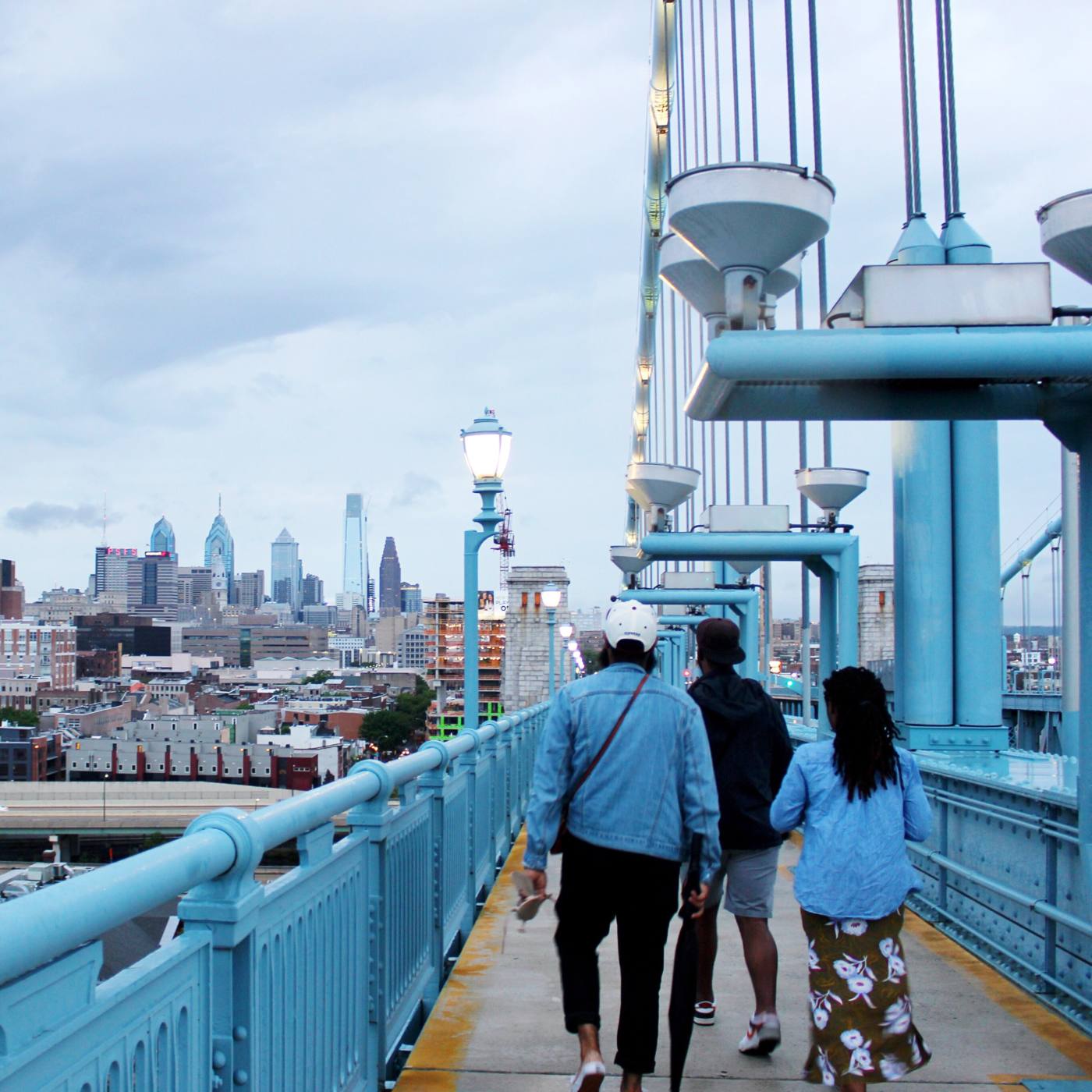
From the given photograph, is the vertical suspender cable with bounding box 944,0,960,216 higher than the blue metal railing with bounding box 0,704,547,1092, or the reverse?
the vertical suspender cable with bounding box 944,0,960,216

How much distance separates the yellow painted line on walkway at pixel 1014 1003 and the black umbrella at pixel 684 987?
123 centimetres

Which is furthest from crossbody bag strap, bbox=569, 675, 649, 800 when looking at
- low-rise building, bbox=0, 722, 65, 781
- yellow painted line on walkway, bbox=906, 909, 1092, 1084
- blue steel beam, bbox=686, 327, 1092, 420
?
low-rise building, bbox=0, 722, 65, 781

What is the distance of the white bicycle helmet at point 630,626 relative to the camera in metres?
4.24

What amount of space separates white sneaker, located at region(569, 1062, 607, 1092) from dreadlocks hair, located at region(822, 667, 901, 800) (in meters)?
1.18

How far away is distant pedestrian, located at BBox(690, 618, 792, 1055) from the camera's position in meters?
4.94

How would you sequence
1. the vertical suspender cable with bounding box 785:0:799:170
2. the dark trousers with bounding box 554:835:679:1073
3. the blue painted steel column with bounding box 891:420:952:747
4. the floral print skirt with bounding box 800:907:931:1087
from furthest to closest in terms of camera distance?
the vertical suspender cable with bounding box 785:0:799:170
the blue painted steel column with bounding box 891:420:952:747
the dark trousers with bounding box 554:835:679:1073
the floral print skirt with bounding box 800:907:931:1087

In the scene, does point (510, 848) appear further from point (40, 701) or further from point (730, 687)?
point (40, 701)

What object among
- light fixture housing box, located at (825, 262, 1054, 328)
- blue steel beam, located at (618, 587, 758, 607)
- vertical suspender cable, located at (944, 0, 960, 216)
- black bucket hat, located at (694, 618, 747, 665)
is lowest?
black bucket hat, located at (694, 618, 747, 665)

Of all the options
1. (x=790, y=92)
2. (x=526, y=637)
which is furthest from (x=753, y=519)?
(x=526, y=637)

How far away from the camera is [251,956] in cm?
274

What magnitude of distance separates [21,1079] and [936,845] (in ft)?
Result: 22.2

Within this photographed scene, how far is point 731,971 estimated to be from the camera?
21.0 ft

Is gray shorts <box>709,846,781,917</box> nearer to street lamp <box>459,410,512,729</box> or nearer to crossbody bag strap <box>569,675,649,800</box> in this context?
crossbody bag strap <box>569,675,649,800</box>

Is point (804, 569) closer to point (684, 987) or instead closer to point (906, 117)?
point (906, 117)
